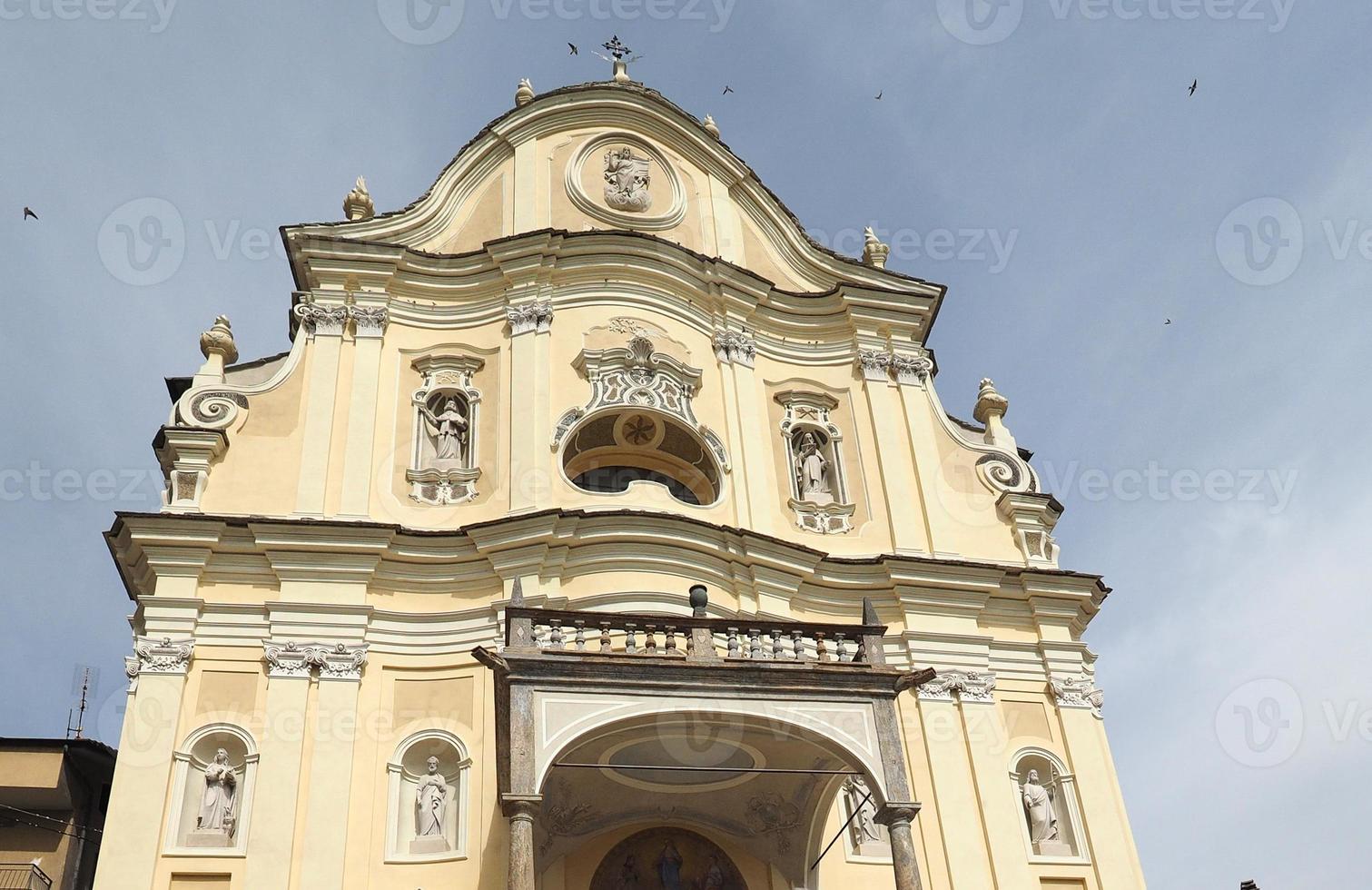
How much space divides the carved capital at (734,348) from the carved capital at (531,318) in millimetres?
2415

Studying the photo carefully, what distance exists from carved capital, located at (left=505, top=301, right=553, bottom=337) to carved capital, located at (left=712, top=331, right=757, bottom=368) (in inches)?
95.1

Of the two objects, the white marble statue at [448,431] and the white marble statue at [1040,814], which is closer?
the white marble statue at [1040,814]

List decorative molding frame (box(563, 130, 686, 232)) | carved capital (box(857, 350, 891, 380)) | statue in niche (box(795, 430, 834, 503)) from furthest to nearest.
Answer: decorative molding frame (box(563, 130, 686, 232)), carved capital (box(857, 350, 891, 380)), statue in niche (box(795, 430, 834, 503))

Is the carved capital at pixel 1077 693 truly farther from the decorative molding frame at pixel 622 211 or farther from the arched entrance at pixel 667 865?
the decorative molding frame at pixel 622 211

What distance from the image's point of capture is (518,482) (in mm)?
15414

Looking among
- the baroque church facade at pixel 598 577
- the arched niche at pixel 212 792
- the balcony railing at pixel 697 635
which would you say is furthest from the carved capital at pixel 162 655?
the balcony railing at pixel 697 635

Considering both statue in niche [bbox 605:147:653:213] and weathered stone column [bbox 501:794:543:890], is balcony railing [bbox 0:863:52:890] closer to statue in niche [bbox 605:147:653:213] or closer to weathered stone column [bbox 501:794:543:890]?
weathered stone column [bbox 501:794:543:890]

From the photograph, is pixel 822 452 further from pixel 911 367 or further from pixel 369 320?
pixel 369 320

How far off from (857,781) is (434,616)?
5220mm

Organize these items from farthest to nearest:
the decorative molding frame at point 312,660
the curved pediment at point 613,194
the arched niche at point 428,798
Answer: the curved pediment at point 613,194, the decorative molding frame at point 312,660, the arched niche at point 428,798

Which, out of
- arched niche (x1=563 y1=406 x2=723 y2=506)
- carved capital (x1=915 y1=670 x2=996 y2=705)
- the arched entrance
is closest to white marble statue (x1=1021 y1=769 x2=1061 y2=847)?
carved capital (x1=915 y1=670 x2=996 y2=705)

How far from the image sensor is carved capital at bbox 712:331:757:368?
58.3 feet

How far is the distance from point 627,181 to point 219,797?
10618 millimetres

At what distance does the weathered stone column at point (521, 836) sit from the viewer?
10273 millimetres
